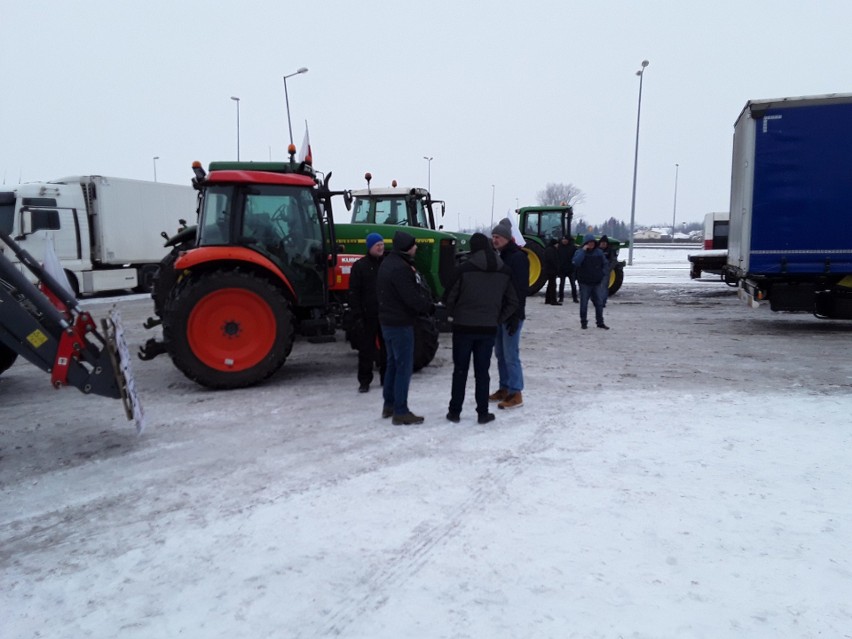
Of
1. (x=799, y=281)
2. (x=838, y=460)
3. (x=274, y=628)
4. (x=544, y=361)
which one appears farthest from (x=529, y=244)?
(x=274, y=628)

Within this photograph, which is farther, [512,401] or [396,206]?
[396,206]

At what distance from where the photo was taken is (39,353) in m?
4.95

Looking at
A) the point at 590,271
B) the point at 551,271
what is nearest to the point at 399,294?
the point at 590,271

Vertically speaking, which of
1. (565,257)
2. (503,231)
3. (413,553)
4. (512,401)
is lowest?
(413,553)

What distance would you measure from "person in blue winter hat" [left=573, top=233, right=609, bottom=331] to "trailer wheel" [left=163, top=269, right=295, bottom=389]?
5992mm

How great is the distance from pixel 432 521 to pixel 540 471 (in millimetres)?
1116

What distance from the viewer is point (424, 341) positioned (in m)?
7.81

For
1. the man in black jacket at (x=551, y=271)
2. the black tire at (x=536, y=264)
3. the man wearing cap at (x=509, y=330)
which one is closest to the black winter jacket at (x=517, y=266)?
the man wearing cap at (x=509, y=330)

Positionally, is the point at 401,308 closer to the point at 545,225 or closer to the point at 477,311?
the point at 477,311

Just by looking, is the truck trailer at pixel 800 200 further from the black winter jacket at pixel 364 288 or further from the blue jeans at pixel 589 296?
the black winter jacket at pixel 364 288

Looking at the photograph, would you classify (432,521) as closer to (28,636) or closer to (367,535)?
(367,535)

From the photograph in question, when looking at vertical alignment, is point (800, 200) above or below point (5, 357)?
above

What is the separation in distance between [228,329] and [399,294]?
242cm

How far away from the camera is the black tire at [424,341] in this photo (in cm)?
766
